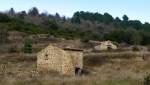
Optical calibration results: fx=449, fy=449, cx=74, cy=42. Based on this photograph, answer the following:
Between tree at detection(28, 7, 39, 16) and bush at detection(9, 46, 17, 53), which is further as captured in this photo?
tree at detection(28, 7, 39, 16)

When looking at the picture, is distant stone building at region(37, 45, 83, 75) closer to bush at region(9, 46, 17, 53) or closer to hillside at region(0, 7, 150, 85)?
hillside at region(0, 7, 150, 85)

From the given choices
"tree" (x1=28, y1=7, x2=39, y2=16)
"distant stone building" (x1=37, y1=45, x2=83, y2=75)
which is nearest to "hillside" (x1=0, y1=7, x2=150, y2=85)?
"distant stone building" (x1=37, y1=45, x2=83, y2=75)

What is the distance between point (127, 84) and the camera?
2408cm

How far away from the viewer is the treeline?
9466 centimetres

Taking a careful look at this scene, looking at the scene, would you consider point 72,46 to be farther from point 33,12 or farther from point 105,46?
point 33,12

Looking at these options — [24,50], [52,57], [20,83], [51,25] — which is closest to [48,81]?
[20,83]

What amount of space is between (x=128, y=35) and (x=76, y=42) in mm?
16964

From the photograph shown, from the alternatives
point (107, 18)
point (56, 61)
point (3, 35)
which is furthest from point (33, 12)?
point (56, 61)

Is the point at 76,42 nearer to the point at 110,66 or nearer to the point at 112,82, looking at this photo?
the point at 110,66

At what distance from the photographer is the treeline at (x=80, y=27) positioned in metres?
94.7

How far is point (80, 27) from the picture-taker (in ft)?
430

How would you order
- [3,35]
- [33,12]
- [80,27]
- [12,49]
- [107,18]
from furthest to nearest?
[107,18] < [33,12] < [80,27] < [3,35] < [12,49]

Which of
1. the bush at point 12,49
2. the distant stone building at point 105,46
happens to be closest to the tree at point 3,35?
the bush at point 12,49

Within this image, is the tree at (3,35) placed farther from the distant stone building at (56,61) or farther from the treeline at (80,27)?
the distant stone building at (56,61)
